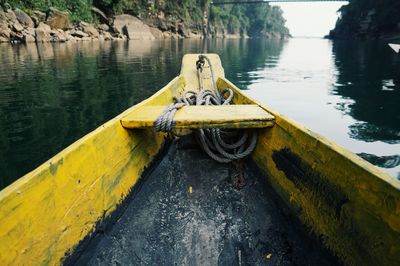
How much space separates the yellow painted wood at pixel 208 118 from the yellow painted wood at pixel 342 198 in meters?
0.21

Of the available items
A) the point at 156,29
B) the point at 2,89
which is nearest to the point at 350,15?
the point at 156,29

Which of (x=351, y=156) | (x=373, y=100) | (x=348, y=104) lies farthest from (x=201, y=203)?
(x=373, y=100)

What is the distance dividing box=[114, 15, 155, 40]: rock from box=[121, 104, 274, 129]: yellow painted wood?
102 ft

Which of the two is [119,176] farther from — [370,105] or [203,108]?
[370,105]

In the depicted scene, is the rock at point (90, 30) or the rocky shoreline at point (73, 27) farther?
the rock at point (90, 30)

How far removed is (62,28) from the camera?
22.6 metres

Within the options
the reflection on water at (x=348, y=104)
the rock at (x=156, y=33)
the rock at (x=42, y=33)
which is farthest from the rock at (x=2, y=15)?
the rock at (x=156, y=33)

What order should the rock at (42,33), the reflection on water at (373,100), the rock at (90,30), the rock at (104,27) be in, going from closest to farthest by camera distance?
the reflection on water at (373,100) < the rock at (42,33) < the rock at (90,30) < the rock at (104,27)

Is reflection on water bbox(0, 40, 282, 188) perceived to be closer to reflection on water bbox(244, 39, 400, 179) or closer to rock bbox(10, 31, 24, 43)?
reflection on water bbox(244, 39, 400, 179)

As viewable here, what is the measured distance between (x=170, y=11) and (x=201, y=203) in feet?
149

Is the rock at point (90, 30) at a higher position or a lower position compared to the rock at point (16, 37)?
higher

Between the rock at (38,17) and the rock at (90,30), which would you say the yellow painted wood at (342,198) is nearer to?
the rock at (38,17)

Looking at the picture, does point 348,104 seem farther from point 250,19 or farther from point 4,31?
point 250,19

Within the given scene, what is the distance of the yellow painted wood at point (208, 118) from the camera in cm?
222
